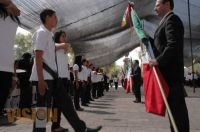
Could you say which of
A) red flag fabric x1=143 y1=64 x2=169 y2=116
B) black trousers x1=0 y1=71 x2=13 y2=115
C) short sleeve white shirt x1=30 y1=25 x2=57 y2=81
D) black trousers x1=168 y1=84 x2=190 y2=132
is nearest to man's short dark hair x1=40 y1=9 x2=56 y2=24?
short sleeve white shirt x1=30 y1=25 x2=57 y2=81

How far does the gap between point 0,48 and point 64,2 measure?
1324 inches

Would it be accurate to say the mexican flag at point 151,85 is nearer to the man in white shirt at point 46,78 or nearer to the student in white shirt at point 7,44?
the man in white shirt at point 46,78

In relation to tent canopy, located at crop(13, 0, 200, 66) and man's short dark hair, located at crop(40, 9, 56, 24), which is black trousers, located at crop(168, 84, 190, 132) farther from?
tent canopy, located at crop(13, 0, 200, 66)

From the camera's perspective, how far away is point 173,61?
5.91 metres

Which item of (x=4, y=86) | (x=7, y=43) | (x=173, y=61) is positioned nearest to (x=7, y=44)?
(x=7, y=43)

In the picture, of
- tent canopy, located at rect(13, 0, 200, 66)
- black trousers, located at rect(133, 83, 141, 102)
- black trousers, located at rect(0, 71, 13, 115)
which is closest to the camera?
black trousers, located at rect(0, 71, 13, 115)

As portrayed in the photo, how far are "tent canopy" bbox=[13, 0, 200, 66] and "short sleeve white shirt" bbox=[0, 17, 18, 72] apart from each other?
27.0m

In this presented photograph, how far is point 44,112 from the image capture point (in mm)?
6781

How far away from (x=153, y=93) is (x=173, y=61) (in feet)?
1.57

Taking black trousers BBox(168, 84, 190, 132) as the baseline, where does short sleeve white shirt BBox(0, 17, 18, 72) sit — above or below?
above

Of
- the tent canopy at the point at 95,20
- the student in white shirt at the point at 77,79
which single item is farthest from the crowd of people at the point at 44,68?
the tent canopy at the point at 95,20

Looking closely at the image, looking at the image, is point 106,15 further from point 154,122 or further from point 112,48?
point 154,122

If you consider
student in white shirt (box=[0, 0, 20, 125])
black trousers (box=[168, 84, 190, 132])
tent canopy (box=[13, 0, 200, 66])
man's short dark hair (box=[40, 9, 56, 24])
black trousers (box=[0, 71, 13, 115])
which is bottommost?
black trousers (box=[168, 84, 190, 132])

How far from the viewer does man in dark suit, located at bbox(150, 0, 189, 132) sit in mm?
5815
